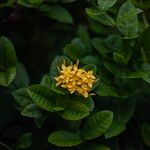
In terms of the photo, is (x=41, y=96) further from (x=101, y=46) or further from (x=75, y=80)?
(x=101, y=46)

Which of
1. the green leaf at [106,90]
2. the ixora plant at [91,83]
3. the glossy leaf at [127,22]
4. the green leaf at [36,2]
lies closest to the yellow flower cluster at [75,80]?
the ixora plant at [91,83]

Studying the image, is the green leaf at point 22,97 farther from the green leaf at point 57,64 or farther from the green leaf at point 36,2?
the green leaf at point 36,2

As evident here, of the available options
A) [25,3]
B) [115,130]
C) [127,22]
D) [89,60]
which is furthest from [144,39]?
[25,3]

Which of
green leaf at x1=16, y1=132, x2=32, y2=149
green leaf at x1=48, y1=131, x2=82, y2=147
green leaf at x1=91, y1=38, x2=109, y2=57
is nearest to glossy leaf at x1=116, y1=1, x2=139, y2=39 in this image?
green leaf at x1=91, y1=38, x2=109, y2=57

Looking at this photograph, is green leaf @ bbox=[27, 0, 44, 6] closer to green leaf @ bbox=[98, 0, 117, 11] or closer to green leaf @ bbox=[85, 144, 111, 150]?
green leaf @ bbox=[98, 0, 117, 11]

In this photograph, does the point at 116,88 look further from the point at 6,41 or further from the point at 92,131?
the point at 6,41
